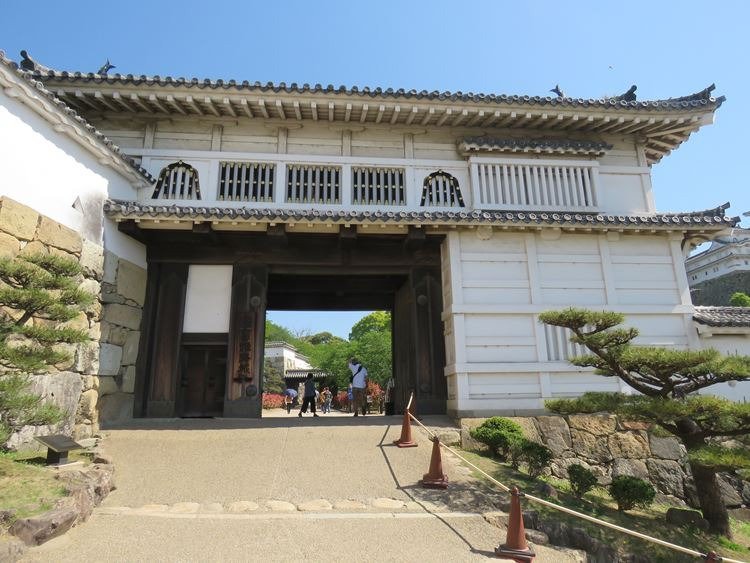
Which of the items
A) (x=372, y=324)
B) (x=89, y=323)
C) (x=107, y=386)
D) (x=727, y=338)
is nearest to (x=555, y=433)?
(x=727, y=338)

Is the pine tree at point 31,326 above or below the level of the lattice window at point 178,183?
below

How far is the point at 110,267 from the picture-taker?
359 inches

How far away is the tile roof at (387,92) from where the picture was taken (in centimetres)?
1004

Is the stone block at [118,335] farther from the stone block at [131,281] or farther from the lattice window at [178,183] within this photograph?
the lattice window at [178,183]

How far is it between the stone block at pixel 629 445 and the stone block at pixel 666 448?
154mm

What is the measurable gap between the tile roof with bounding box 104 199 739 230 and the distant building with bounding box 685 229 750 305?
27.6 metres

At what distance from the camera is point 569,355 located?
376 inches

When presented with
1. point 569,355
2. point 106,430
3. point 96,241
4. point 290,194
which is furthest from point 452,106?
point 106,430

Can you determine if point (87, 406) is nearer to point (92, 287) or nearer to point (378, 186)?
point (92, 287)

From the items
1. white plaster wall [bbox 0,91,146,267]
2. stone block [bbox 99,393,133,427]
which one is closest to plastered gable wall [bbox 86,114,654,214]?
white plaster wall [bbox 0,91,146,267]

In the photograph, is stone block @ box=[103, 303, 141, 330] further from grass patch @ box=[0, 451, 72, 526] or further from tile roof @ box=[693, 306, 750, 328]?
tile roof @ box=[693, 306, 750, 328]

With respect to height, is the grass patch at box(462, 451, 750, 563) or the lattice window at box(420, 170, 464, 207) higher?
the lattice window at box(420, 170, 464, 207)

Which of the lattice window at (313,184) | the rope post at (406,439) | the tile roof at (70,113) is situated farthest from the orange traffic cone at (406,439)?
the tile roof at (70,113)

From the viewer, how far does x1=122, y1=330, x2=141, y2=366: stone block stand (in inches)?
375
